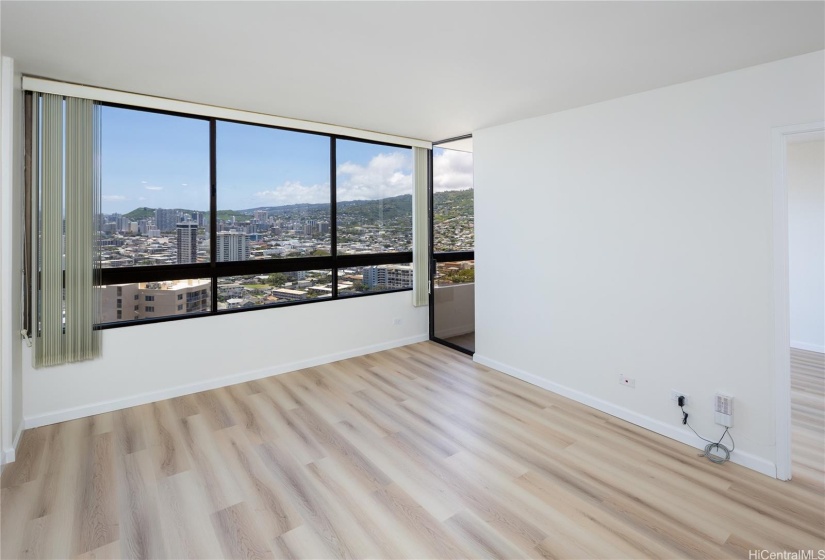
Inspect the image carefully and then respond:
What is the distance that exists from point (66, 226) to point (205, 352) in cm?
149

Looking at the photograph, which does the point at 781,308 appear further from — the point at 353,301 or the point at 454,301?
the point at 353,301

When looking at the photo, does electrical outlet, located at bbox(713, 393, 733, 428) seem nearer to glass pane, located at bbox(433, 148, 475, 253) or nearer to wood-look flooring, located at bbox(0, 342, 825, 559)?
wood-look flooring, located at bbox(0, 342, 825, 559)

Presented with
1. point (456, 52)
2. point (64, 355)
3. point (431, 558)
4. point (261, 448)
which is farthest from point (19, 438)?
point (456, 52)

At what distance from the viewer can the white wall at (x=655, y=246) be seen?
2.65m

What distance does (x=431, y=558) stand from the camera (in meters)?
1.94

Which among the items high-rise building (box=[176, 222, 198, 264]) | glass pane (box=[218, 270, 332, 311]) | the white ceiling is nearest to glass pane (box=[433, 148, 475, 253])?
glass pane (box=[218, 270, 332, 311])

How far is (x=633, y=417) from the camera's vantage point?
3309mm

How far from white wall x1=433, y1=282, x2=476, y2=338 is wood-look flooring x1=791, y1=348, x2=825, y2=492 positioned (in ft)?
10.8

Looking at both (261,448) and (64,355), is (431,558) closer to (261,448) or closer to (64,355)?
(261,448)

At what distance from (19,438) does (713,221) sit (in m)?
5.02

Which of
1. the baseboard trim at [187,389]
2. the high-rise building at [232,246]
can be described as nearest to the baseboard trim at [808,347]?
the baseboard trim at [187,389]

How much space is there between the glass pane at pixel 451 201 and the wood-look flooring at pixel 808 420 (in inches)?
132

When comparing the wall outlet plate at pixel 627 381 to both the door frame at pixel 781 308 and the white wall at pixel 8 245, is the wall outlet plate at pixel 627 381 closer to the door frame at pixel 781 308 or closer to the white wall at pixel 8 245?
the door frame at pixel 781 308

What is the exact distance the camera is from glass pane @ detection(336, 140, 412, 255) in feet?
15.9
